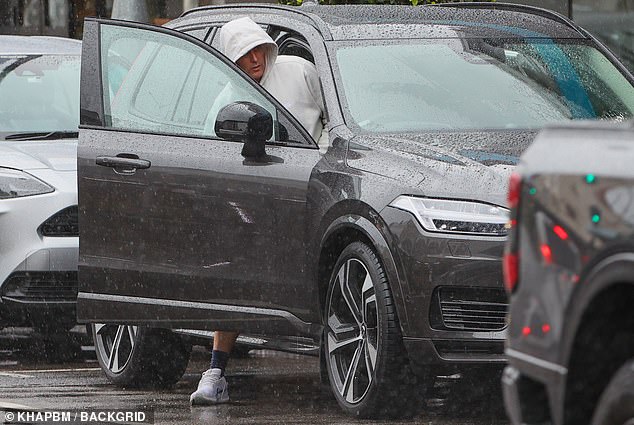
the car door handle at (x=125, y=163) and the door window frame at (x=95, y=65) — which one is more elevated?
the door window frame at (x=95, y=65)

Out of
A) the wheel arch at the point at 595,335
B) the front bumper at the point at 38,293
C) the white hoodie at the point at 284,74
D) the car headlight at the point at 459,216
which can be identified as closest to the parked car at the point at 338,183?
the car headlight at the point at 459,216

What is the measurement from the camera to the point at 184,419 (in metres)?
A: 8.09

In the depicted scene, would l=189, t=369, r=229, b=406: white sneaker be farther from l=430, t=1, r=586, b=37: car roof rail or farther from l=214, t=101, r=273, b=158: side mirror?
l=430, t=1, r=586, b=37: car roof rail

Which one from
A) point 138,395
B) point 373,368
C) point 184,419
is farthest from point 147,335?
point 373,368

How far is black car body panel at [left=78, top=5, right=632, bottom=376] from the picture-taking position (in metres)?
7.29

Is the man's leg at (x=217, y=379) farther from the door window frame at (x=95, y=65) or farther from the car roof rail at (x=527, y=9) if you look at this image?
the car roof rail at (x=527, y=9)

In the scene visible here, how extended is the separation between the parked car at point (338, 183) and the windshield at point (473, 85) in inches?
0.4

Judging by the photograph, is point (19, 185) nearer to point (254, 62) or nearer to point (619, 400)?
point (254, 62)

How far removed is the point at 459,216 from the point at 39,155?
421cm

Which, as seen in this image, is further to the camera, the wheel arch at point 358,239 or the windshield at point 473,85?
the windshield at point 473,85

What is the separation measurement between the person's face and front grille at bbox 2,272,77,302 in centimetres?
215

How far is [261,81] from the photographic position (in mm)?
8812

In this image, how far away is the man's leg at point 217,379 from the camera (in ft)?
28.3

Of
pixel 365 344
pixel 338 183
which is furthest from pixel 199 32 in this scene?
pixel 365 344
